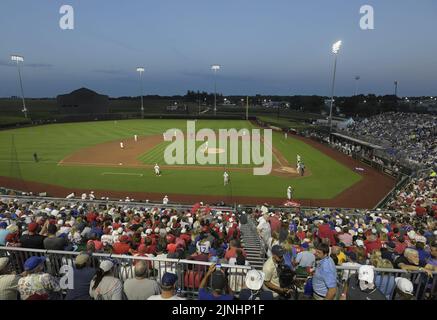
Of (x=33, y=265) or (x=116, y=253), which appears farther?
(x=116, y=253)

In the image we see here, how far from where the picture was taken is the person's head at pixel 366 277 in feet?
15.1

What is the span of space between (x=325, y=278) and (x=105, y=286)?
3.63m

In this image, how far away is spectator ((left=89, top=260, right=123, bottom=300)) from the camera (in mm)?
4602

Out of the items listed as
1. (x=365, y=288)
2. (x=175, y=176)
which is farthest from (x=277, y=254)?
(x=175, y=176)

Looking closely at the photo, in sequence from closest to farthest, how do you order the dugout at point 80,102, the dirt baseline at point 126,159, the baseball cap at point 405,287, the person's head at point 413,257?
the baseball cap at point 405,287 → the person's head at point 413,257 → the dirt baseline at point 126,159 → the dugout at point 80,102

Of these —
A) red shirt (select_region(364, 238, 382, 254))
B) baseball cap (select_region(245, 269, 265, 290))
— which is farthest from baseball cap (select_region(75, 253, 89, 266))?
red shirt (select_region(364, 238, 382, 254))

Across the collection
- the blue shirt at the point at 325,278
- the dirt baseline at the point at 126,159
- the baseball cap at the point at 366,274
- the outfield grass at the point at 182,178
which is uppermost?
the baseball cap at the point at 366,274

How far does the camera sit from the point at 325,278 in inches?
200

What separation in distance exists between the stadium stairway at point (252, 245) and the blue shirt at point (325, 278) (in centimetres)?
294

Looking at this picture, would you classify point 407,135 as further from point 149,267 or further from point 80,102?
point 80,102

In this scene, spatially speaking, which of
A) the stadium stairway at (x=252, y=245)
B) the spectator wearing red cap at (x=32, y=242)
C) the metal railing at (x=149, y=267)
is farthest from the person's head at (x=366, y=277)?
the spectator wearing red cap at (x=32, y=242)

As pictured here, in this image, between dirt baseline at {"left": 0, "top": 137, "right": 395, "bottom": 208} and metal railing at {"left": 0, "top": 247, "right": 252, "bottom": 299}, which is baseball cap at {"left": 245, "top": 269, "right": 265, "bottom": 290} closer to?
metal railing at {"left": 0, "top": 247, "right": 252, "bottom": 299}

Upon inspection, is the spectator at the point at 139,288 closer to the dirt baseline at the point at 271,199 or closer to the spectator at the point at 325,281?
the spectator at the point at 325,281

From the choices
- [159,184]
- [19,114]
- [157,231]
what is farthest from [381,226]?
[19,114]
